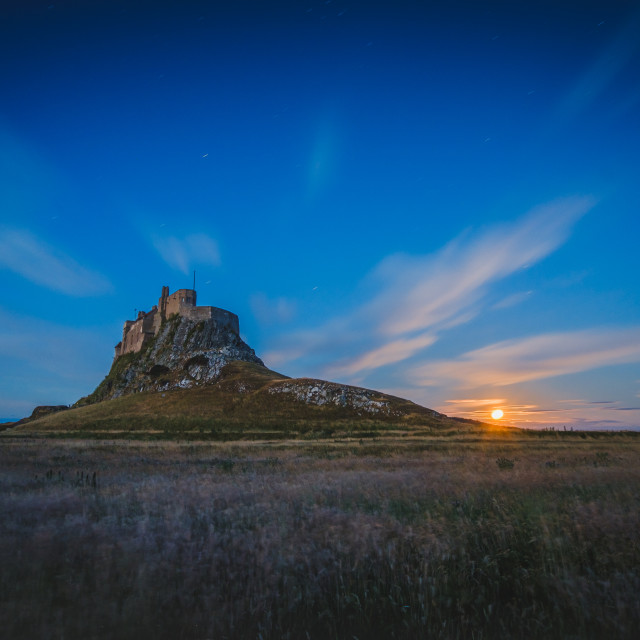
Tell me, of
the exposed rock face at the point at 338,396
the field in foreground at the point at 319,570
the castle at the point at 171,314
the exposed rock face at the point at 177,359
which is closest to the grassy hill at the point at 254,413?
the exposed rock face at the point at 338,396

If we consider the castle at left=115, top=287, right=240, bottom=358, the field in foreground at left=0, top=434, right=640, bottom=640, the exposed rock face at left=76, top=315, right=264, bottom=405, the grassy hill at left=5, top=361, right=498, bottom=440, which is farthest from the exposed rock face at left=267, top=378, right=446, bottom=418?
the field in foreground at left=0, top=434, right=640, bottom=640

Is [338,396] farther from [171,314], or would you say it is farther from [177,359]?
[171,314]

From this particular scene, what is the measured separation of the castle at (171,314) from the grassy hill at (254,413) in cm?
3389

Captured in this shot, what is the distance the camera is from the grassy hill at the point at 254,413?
5912cm

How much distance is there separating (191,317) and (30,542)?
380ft

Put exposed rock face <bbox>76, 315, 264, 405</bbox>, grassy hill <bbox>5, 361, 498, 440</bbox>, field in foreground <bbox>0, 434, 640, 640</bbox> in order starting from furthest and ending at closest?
exposed rock face <bbox>76, 315, 264, 405</bbox>, grassy hill <bbox>5, 361, 498, 440</bbox>, field in foreground <bbox>0, 434, 640, 640</bbox>

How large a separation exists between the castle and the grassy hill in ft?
111

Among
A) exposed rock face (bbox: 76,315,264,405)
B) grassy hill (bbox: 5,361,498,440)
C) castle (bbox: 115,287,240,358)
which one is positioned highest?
castle (bbox: 115,287,240,358)

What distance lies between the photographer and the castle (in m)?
116

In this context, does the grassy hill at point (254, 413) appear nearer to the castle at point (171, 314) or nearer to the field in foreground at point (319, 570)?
the castle at point (171, 314)

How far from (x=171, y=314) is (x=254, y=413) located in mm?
66298

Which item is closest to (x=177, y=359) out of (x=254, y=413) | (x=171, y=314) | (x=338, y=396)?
(x=171, y=314)

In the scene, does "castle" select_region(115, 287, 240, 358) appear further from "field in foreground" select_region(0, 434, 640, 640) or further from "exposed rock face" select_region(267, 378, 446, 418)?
"field in foreground" select_region(0, 434, 640, 640)

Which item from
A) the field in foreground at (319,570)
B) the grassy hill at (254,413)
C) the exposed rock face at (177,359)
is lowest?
the field in foreground at (319,570)
